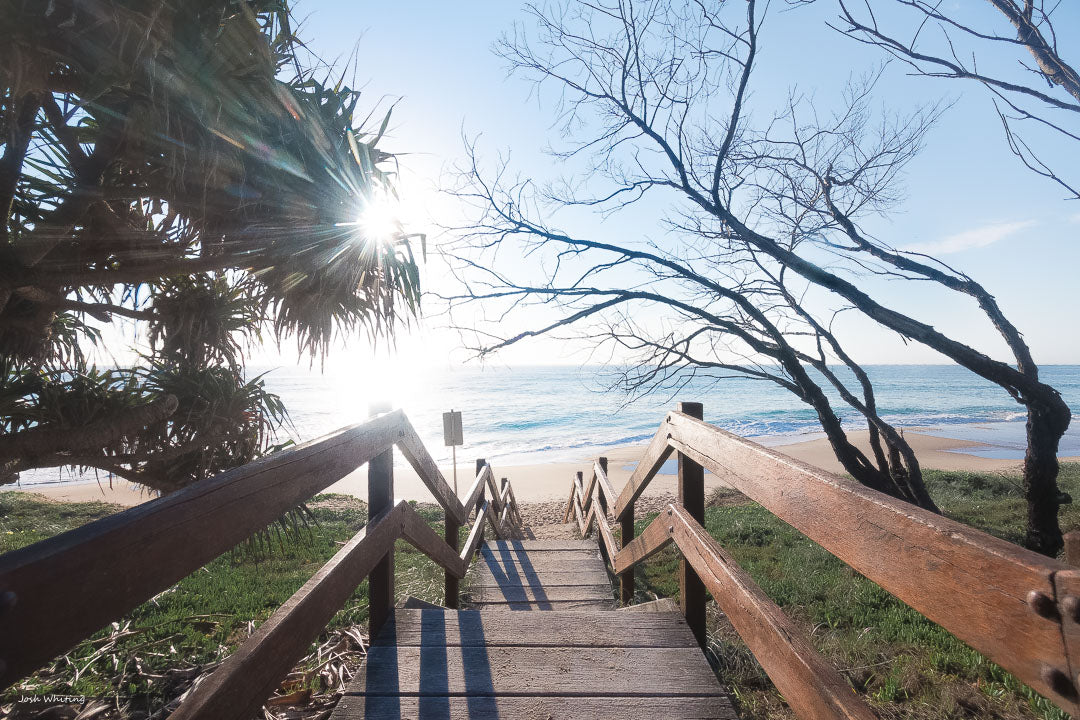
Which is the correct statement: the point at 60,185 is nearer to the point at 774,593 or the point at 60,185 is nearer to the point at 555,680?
the point at 555,680

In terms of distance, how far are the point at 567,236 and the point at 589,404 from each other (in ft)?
119

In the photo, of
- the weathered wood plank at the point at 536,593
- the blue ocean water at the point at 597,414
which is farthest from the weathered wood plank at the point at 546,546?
the blue ocean water at the point at 597,414

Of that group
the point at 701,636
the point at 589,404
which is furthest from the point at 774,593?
the point at 589,404

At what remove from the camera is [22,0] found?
1.97 m

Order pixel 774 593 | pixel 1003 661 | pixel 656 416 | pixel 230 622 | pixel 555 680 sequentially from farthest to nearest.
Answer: pixel 656 416 → pixel 774 593 → pixel 230 622 → pixel 555 680 → pixel 1003 661

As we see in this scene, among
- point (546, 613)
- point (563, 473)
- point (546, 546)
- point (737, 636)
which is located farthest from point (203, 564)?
point (563, 473)

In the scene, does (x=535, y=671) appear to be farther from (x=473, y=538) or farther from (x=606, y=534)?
(x=606, y=534)

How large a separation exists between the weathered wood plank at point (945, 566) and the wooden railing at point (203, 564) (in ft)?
3.97

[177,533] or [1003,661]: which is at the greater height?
[177,533]

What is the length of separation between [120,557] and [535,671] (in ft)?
5.12

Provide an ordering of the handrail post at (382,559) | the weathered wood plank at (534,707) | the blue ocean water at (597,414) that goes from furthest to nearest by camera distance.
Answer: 1. the blue ocean water at (597,414)
2. the handrail post at (382,559)
3. the weathered wood plank at (534,707)

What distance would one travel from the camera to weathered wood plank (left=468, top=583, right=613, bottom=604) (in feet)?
12.5

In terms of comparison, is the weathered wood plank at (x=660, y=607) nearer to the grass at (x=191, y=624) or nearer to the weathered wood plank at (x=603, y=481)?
the grass at (x=191, y=624)

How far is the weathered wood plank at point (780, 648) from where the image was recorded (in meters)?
1.02
